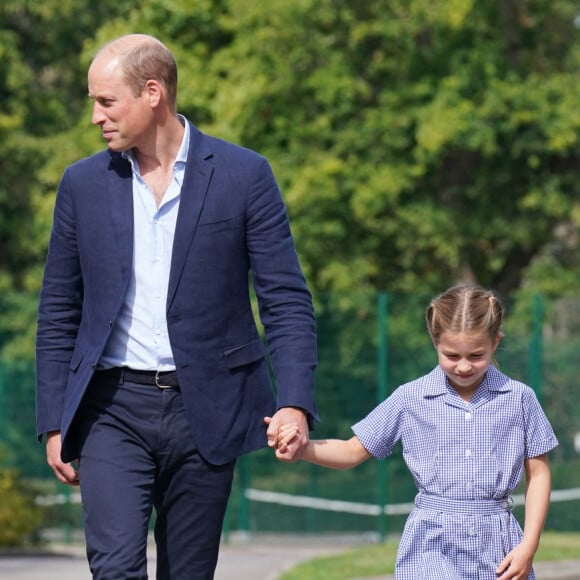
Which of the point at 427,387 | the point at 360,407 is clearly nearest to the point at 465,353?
the point at 427,387

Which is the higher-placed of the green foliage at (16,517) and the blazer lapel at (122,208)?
the blazer lapel at (122,208)

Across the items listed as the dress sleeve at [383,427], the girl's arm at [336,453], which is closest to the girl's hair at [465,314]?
the dress sleeve at [383,427]

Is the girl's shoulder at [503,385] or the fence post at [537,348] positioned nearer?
the girl's shoulder at [503,385]

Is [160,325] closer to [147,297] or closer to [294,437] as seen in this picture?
[147,297]

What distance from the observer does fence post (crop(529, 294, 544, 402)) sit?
13.7m

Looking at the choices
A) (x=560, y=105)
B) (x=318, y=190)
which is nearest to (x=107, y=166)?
(x=318, y=190)

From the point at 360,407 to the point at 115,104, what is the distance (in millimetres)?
9768

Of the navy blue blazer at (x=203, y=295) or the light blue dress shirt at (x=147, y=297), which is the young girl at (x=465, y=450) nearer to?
the navy blue blazer at (x=203, y=295)

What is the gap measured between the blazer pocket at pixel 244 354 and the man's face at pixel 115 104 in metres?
0.64

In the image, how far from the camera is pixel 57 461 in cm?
435

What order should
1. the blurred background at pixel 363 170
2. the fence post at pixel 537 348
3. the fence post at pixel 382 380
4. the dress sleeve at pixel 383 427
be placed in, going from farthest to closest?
the blurred background at pixel 363 170, the fence post at pixel 537 348, the fence post at pixel 382 380, the dress sleeve at pixel 383 427

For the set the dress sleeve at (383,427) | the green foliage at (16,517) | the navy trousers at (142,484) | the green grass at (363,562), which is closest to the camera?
the navy trousers at (142,484)

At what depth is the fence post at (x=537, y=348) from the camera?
44.9 feet

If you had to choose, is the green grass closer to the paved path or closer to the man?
the paved path
